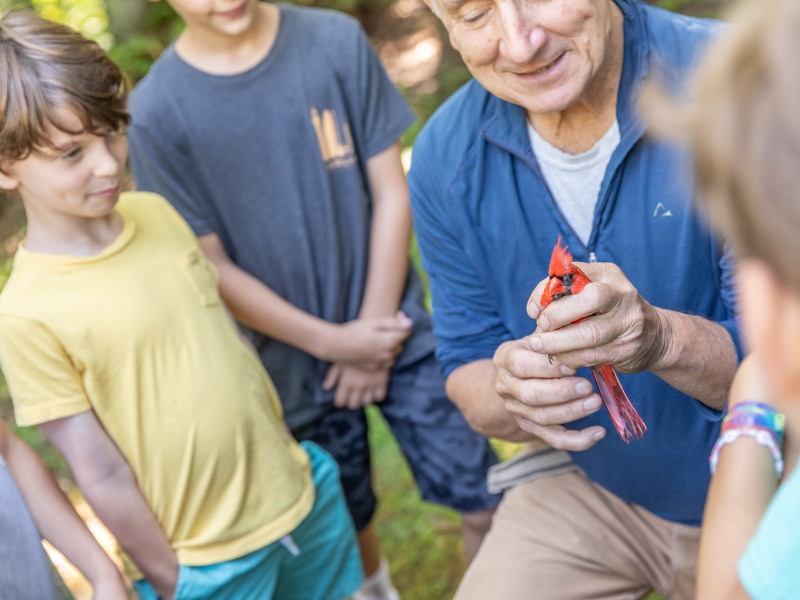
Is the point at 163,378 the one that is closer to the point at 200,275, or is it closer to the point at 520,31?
the point at 200,275

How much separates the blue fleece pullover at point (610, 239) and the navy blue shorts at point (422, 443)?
1.91 ft

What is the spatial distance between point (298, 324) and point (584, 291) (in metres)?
1.47

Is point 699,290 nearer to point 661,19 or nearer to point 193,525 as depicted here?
point 661,19

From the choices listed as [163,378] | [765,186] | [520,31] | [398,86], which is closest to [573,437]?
[520,31]

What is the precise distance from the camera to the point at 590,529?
249 cm

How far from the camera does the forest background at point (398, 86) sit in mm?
3955

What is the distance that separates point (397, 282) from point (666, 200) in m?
1.23

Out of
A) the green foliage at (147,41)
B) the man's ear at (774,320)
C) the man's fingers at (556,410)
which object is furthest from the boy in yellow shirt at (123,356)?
the green foliage at (147,41)

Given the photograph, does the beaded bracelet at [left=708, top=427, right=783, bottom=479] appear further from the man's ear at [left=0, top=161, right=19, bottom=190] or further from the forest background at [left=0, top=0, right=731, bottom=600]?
the forest background at [left=0, top=0, right=731, bottom=600]

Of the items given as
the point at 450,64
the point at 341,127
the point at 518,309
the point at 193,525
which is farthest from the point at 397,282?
the point at 450,64

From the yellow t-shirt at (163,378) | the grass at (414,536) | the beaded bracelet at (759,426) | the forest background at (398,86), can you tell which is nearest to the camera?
the beaded bracelet at (759,426)

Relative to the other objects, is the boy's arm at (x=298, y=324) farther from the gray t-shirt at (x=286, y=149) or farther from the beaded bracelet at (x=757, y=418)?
the beaded bracelet at (x=757, y=418)

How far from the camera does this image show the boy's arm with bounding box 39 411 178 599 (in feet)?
7.73

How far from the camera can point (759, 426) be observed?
1.44 metres
